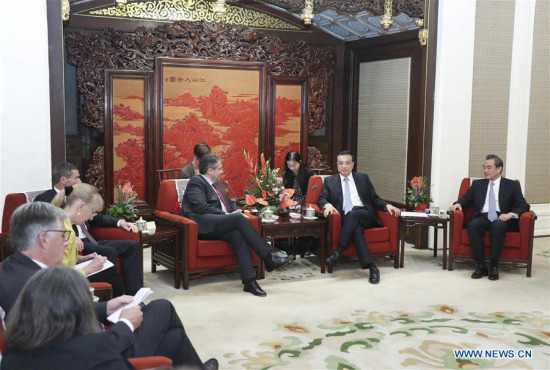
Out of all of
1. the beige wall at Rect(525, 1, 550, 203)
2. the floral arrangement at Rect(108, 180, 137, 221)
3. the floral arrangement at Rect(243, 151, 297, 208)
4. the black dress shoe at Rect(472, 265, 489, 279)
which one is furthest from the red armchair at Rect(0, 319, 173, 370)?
the beige wall at Rect(525, 1, 550, 203)

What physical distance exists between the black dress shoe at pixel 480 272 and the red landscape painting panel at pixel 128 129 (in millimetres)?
3840

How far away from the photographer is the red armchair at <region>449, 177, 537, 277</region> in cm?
586

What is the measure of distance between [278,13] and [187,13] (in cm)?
115

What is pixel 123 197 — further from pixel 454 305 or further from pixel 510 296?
pixel 510 296

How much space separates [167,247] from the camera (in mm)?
5660

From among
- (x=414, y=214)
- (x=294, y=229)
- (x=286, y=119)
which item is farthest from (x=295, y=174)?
(x=286, y=119)

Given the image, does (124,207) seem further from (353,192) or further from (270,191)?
(353,192)

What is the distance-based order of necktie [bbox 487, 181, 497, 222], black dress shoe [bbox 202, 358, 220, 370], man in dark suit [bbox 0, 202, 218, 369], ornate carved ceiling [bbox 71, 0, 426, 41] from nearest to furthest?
1. man in dark suit [bbox 0, 202, 218, 369]
2. black dress shoe [bbox 202, 358, 220, 370]
3. necktie [bbox 487, 181, 497, 222]
4. ornate carved ceiling [bbox 71, 0, 426, 41]

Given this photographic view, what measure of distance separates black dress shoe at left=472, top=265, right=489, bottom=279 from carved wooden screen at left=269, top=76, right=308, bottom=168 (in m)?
3.04

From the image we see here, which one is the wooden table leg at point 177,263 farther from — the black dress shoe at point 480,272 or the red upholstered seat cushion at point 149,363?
the red upholstered seat cushion at point 149,363

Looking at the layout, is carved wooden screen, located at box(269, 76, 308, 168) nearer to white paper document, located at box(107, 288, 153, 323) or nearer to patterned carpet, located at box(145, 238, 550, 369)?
patterned carpet, located at box(145, 238, 550, 369)

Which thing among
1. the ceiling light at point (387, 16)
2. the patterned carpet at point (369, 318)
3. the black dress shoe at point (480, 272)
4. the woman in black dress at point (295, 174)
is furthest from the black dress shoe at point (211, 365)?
the ceiling light at point (387, 16)

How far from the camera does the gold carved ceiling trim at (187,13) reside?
24.4ft

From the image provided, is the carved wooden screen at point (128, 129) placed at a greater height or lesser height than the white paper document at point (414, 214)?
greater
